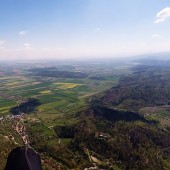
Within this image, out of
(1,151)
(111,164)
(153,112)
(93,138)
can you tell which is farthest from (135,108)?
(1,151)

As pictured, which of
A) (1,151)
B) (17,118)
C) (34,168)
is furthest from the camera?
(17,118)

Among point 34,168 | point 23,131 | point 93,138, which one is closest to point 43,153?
point 93,138

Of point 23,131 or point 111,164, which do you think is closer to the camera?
point 111,164

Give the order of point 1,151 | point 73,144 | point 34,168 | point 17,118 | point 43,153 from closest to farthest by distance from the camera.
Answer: point 34,168
point 1,151
point 43,153
point 73,144
point 17,118

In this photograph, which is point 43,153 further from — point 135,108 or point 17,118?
point 135,108

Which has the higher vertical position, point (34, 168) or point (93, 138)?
point (34, 168)

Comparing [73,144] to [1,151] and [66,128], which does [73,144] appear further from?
[1,151]

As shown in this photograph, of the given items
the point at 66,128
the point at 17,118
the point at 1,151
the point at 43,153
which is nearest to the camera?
the point at 1,151

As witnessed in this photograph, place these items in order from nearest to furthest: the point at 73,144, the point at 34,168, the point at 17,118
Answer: the point at 34,168
the point at 73,144
the point at 17,118

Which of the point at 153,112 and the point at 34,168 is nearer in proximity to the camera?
the point at 34,168
